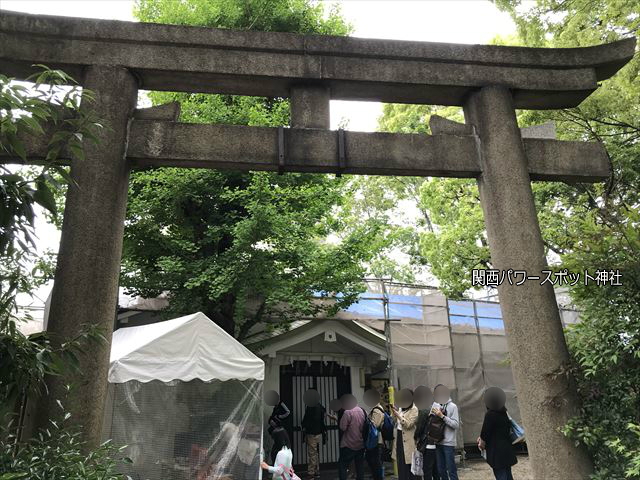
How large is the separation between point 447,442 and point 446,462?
12.4 inches

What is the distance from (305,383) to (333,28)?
32.2ft

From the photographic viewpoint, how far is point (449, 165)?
18.8 feet

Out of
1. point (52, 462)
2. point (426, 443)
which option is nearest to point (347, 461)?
point (426, 443)

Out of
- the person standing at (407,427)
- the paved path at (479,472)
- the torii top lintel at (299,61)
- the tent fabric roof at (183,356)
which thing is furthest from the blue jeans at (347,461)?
the torii top lintel at (299,61)

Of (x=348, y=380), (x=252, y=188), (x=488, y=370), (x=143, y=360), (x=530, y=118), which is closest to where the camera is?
(x=143, y=360)

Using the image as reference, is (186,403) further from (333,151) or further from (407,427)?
(333,151)

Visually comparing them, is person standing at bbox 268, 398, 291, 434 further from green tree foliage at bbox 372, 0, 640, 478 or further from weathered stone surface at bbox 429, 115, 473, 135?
weathered stone surface at bbox 429, 115, 473, 135

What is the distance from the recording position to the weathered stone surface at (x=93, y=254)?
14.5ft

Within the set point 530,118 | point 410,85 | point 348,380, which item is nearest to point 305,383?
point 348,380

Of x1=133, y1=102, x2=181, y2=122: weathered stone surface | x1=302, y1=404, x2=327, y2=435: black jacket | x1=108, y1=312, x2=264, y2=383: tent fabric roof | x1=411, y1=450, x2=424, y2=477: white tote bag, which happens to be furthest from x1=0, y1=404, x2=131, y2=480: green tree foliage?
x1=302, y1=404, x2=327, y2=435: black jacket

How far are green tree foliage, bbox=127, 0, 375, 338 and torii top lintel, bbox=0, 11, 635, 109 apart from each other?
12.7 ft

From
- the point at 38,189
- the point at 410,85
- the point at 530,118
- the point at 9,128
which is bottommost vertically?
the point at 38,189

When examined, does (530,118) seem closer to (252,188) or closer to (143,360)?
(252,188)

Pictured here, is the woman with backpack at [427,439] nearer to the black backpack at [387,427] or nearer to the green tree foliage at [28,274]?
the black backpack at [387,427]
